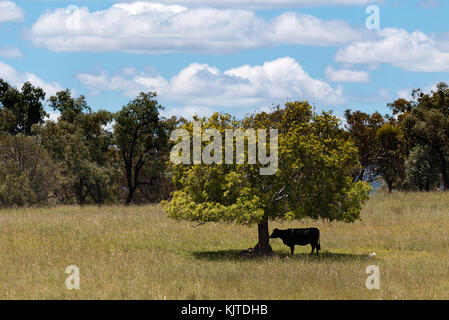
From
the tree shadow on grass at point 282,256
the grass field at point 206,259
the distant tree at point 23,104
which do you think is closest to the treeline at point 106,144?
the distant tree at point 23,104

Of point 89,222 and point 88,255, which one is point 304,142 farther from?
point 89,222

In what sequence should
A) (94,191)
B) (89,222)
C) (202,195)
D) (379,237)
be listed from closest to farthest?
(202,195) → (379,237) → (89,222) → (94,191)

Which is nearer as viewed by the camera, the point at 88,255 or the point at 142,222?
the point at 88,255

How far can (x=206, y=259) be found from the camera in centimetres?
2625

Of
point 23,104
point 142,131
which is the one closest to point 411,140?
point 142,131

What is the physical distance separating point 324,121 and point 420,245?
861cm

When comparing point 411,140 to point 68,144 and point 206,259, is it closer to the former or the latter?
point 68,144

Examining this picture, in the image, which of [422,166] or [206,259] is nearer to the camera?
[206,259]

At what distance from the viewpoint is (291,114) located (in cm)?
2697

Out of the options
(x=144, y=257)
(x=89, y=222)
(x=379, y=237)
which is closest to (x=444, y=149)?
(x=379, y=237)

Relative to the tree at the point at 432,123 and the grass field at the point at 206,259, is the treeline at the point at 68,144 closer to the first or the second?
the grass field at the point at 206,259

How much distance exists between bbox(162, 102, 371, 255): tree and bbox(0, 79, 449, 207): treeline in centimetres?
2916

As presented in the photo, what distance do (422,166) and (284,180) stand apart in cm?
5152

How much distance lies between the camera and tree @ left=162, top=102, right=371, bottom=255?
25453 mm
